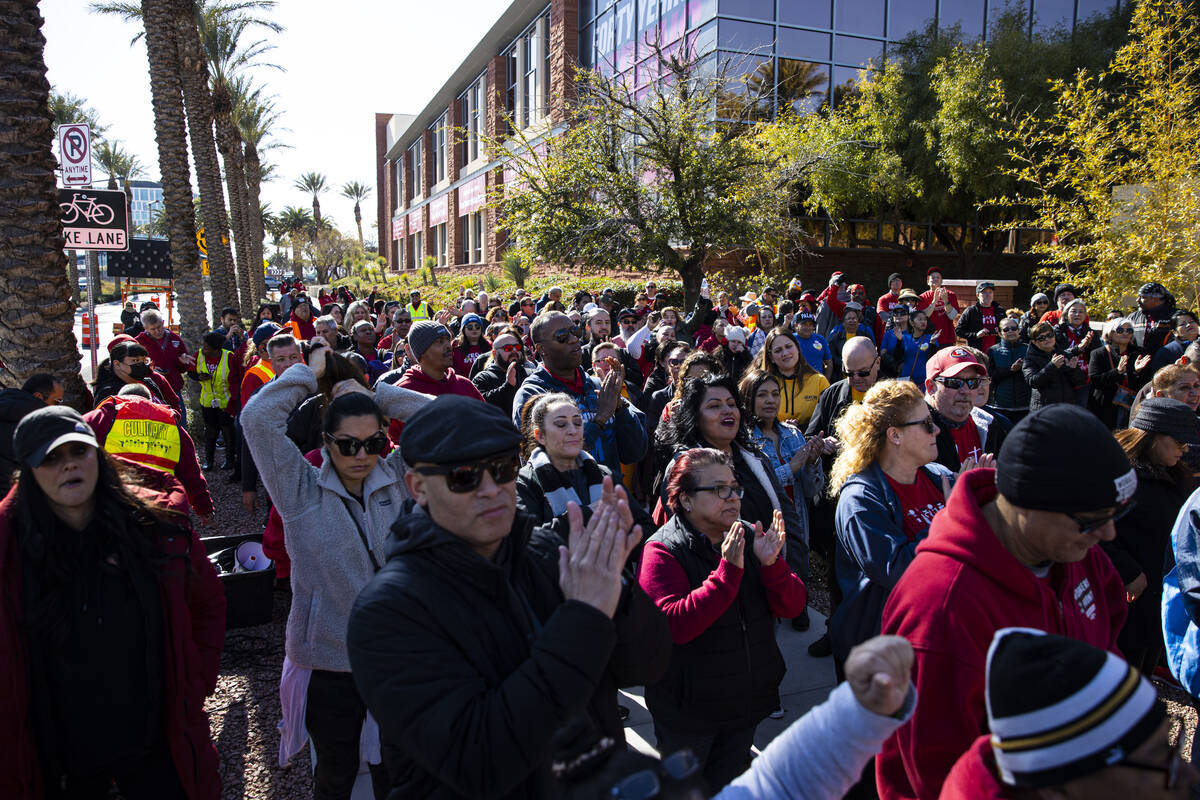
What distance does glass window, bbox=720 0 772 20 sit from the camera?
773 inches

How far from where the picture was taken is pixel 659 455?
463 centimetres

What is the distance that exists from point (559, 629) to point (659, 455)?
126 inches

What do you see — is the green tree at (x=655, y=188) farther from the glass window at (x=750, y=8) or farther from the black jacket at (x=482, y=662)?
the black jacket at (x=482, y=662)

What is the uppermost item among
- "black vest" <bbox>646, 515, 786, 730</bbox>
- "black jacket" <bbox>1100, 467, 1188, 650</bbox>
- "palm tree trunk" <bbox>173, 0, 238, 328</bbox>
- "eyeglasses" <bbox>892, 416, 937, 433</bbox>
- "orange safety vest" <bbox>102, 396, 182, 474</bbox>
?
"palm tree trunk" <bbox>173, 0, 238, 328</bbox>

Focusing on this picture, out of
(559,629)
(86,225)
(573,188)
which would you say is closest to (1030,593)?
(559,629)

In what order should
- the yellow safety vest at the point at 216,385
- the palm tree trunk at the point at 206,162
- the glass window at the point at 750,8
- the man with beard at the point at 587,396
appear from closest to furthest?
the man with beard at the point at 587,396 < the yellow safety vest at the point at 216,385 < the palm tree trunk at the point at 206,162 < the glass window at the point at 750,8

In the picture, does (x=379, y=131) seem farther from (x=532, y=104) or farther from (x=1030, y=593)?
(x=1030, y=593)

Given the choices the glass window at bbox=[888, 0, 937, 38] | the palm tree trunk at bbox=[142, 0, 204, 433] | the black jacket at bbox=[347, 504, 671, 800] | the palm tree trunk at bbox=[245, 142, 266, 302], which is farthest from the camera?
the palm tree trunk at bbox=[245, 142, 266, 302]

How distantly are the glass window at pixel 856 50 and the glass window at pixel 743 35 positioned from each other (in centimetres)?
272

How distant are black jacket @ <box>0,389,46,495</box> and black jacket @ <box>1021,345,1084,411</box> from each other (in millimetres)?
8382

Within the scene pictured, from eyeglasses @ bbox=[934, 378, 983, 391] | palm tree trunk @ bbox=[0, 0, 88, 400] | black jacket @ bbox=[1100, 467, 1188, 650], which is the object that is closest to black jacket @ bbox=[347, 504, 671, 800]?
eyeglasses @ bbox=[934, 378, 983, 391]

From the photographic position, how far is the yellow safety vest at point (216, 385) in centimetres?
899

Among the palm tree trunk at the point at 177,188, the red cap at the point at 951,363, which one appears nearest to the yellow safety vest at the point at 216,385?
the palm tree trunk at the point at 177,188

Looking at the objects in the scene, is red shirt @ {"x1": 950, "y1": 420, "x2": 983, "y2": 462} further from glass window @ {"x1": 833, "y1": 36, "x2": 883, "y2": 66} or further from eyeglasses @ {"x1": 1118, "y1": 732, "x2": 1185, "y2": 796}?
glass window @ {"x1": 833, "y1": 36, "x2": 883, "y2": 66}
